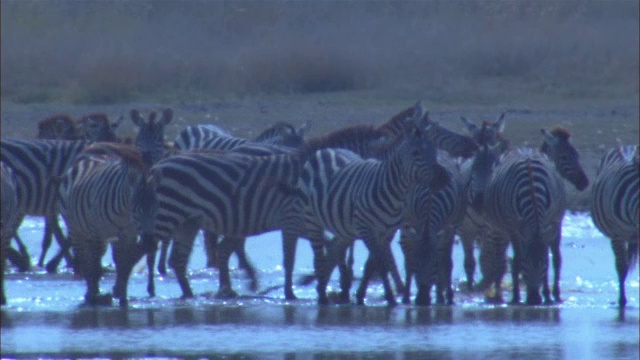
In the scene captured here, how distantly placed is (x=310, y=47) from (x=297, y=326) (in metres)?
5.87

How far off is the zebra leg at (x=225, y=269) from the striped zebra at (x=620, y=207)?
9.35ft

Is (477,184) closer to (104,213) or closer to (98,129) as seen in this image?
(104,213)

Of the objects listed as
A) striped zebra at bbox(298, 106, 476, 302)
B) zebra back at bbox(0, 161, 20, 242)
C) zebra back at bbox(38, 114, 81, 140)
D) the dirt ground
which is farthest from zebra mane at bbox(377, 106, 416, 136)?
the dirt ground

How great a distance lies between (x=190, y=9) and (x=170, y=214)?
5.82 ft

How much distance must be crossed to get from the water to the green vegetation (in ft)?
6.77

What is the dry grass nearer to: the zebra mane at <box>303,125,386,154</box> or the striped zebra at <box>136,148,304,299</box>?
the zebra mane at <box>303,125,386,154</box>

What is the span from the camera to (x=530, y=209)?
1055 centimetres

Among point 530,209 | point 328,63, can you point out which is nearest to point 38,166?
point 328,63

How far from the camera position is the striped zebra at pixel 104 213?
32.3ft

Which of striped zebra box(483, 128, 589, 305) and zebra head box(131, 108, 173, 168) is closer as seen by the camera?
striped zebra box(483, 128, 589, 305)

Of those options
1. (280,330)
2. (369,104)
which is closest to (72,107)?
(369,104)

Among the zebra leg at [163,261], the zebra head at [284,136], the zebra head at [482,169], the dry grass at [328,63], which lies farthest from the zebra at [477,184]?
the zebra leg at [163,261]

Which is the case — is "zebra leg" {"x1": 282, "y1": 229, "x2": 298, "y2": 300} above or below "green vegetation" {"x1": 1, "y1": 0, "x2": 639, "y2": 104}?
below

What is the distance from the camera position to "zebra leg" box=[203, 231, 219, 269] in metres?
12.5
